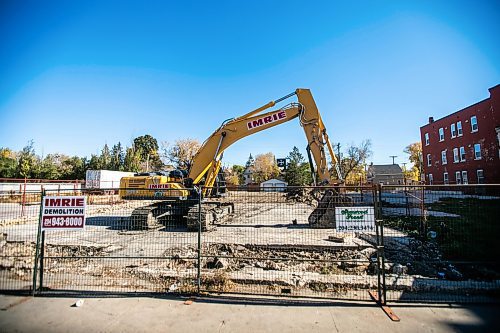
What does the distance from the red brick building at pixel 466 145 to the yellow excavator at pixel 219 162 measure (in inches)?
1010

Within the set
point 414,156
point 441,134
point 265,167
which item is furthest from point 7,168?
point 414,156

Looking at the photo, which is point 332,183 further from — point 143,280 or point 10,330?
point 10,330

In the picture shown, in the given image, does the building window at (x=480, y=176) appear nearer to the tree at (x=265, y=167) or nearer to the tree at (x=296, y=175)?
the tree at (x=296, y=175)

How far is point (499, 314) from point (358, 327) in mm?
2289

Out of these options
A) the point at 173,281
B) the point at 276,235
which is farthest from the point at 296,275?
the point at 276,235

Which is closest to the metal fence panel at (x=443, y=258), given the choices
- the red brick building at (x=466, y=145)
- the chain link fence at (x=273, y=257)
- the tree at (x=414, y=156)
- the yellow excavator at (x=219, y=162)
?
the chain link fence at (x=273, y=257)

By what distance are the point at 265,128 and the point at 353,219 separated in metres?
8.40

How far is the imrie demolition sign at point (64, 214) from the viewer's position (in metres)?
5.26

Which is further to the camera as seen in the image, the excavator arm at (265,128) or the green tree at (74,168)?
the green tree at (74,168)

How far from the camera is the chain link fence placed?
198 inches

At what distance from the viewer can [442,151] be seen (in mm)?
37375

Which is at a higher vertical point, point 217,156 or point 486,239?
point 217,156

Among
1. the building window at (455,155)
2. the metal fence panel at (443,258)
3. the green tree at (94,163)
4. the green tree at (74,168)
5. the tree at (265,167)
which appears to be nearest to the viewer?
the metal fence panel at (443,258)

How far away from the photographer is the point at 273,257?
758 cm
